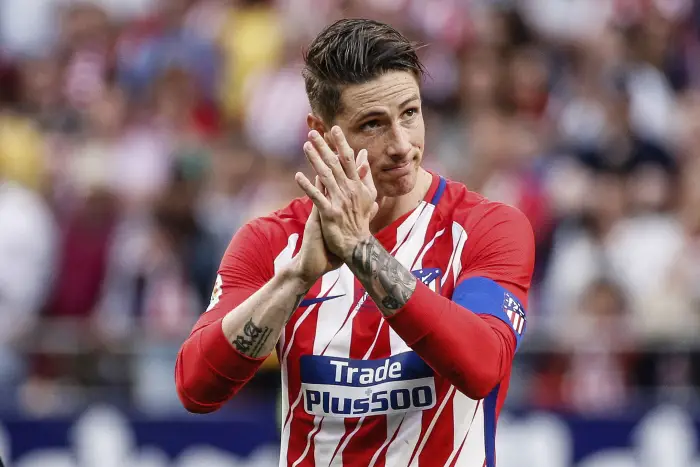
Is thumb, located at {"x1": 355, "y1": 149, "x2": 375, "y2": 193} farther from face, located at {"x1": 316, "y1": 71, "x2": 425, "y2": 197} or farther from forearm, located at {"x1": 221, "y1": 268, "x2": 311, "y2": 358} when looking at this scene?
forearm, located at {"x1": 221, "y1": 268, "x2": 311, "y2": 358}

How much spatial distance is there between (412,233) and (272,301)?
630 mm

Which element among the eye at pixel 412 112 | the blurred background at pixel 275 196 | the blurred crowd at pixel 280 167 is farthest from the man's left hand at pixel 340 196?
the blurred crowd at pixel 280 167

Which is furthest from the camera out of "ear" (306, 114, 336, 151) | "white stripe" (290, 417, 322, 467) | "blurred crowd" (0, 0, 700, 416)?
"blurred crowd" (0, 0, 700, 416)

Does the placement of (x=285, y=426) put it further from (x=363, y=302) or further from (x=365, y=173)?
(x=365, y=173)

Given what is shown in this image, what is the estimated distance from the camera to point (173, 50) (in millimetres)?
12703

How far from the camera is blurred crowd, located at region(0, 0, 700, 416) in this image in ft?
30.7

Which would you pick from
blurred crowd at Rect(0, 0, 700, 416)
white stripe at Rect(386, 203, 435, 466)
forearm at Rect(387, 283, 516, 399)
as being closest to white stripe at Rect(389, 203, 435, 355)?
white stripe at Rect(386, 203, 435, 466)

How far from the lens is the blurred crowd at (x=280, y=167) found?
935 centimetres

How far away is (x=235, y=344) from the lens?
13.7 ft

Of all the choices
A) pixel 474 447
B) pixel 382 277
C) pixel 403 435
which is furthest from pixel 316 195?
pixel 474 447

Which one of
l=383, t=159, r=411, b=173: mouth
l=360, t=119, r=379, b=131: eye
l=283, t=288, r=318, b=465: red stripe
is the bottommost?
l=283, t=288, r=318, b=465: red stripe

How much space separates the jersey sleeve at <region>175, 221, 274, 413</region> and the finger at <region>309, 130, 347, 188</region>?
56 cm

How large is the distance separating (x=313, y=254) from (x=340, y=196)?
190 mm

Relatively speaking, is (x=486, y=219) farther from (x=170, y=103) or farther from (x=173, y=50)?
(x=173, y=50)
